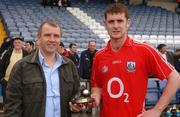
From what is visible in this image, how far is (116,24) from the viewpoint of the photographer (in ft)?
9.90

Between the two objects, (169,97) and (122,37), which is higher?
(122,37)

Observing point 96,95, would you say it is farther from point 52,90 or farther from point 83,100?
point 52,90

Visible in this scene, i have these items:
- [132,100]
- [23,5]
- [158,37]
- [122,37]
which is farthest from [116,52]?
[23,5]

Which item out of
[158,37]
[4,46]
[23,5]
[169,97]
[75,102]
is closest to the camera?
[169,97]

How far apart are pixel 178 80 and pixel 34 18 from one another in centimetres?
1570

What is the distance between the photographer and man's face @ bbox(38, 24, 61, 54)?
318 cm

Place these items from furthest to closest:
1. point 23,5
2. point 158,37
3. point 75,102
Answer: point 23,5
point 158,37
point 75,102

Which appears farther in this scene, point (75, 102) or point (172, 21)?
point (172, 21)

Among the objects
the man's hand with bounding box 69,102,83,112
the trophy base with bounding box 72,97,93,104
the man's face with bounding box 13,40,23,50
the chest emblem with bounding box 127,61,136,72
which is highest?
the chest emblem with bounding box 127,61,136,72

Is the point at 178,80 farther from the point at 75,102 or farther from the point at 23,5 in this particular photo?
the point at 23,5

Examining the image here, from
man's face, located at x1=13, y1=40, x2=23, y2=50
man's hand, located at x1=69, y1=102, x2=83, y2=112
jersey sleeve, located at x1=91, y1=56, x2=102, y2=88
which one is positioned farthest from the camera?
man's face, located at x1=13, y1=40, x2=23, y2=50

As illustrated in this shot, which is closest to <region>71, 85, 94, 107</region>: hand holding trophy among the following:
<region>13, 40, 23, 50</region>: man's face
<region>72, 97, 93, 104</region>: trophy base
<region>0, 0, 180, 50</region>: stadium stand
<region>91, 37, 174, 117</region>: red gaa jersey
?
<region>72, 97, 93, 104</region>: trophy base

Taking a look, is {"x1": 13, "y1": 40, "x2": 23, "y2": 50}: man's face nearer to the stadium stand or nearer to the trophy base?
the trophy base

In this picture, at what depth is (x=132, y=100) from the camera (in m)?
3.09
